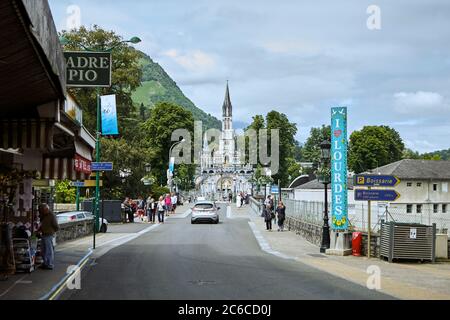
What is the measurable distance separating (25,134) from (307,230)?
1719 centimetres

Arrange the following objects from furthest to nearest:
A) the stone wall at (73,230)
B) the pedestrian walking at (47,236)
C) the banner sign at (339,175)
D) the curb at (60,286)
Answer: the stone wall at (73,230) < the banner sign at (339,175) < the pedestrian walking at (47,236) < the curb at (60,286)

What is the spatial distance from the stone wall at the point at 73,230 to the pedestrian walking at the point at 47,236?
7.87 m

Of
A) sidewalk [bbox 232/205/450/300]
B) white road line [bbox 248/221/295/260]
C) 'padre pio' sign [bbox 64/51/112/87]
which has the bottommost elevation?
white road line [bbox 248/221/295/260]

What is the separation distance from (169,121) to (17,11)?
79.8 m

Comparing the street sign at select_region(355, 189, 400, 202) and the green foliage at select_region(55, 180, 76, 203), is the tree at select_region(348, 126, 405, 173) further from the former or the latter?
the street sign at select_region(355, 189, 400, 202)

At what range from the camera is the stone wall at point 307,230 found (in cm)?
2505

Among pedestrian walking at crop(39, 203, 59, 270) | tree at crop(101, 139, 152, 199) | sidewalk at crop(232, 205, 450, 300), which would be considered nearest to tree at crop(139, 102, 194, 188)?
tree at crop(101, 139, 152, 199)

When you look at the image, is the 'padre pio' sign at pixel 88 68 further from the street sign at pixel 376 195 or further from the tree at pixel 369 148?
the tree at pixel 369 148

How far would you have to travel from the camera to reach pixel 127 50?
53.2m

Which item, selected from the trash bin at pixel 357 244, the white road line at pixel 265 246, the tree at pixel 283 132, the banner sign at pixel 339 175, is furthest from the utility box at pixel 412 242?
the tree at pixel 283 132

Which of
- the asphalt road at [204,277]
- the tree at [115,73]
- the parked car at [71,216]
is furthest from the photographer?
the tree at [115,73]

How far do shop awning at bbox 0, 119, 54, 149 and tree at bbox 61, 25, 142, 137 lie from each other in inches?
1439

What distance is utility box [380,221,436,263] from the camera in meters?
19.0

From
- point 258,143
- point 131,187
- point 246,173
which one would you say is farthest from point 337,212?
point 246,173
